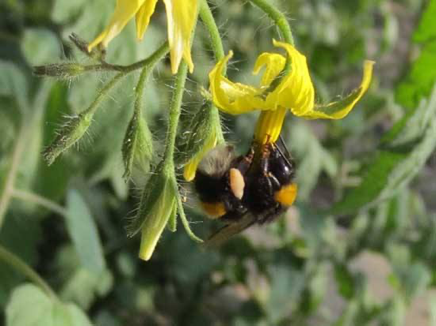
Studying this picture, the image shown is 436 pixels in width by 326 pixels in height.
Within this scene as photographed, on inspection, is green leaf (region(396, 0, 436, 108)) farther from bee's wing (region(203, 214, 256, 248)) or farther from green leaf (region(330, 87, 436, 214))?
bee's wing (region(203, 214, 256, 248))

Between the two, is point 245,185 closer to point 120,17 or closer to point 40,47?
point 120,17

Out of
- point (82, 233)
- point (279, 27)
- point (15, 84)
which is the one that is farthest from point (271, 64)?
point (15, 84)

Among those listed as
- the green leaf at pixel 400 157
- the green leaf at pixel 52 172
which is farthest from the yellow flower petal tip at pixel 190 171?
the green leaf at pixel 52 172

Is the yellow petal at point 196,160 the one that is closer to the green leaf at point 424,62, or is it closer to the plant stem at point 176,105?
the plant stem at point 176,105

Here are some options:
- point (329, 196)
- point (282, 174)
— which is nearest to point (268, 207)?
point (282, 174)

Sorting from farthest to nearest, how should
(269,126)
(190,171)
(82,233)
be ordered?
1. (82,233)
2. (190,171)
3. (269,126)

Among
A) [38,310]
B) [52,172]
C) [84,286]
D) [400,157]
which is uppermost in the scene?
[400,157]
